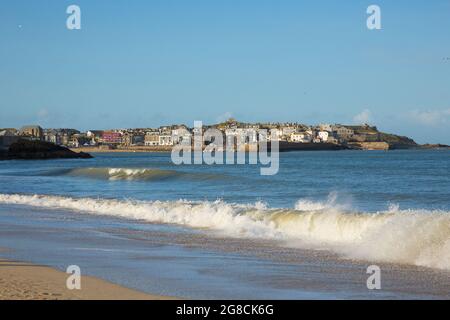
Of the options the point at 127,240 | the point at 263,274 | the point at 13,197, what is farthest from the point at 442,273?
the point at 13,197

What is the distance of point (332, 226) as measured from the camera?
16359 mm

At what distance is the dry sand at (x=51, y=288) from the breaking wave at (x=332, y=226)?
5189 mm

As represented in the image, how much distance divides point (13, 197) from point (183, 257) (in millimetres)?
19833

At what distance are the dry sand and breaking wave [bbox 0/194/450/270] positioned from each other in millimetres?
5189

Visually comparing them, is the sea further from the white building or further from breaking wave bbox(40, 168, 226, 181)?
the white building

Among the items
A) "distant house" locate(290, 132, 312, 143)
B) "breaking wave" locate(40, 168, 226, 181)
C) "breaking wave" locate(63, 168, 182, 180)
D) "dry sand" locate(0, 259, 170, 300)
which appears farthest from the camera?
"distant house" locate(290, 132, 312, 143)

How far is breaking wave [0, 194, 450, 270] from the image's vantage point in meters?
12.4

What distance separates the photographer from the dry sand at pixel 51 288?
8.45m

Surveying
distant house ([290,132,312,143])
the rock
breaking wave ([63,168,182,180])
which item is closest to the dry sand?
breaking wave ([63,168,182,180])

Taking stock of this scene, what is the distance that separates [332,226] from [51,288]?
8.78m

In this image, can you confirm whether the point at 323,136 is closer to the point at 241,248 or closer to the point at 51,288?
the point at 241,248

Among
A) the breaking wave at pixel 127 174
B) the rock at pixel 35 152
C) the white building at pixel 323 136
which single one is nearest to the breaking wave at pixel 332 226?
the breaking wave at pixel 127 174
